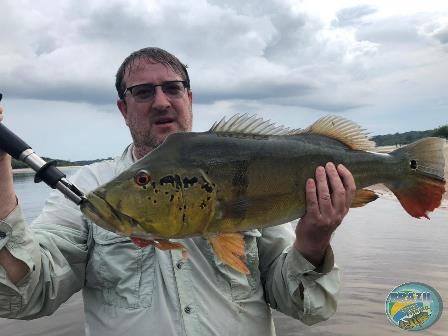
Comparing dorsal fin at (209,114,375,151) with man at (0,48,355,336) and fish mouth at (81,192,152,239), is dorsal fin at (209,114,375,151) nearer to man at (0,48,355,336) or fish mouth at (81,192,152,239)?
man at (0,48,355,336)

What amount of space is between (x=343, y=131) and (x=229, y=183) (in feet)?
3.39

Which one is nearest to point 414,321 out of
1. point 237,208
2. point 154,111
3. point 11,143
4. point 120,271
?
point 120,271

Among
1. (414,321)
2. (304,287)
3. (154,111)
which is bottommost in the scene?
(414,321)

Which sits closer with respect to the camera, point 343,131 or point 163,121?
point 343,131

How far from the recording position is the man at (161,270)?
3.08 meters

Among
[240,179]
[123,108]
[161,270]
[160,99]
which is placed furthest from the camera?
[123,108]

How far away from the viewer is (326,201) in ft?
9.91

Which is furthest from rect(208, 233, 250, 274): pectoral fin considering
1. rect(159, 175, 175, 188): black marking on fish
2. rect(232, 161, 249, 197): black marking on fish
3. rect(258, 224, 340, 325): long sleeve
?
rect(258, 224, 340, 325): long sleeve

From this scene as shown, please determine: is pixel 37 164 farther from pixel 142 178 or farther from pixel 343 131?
pixel 343 131

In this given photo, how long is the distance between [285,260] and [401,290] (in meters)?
6.76

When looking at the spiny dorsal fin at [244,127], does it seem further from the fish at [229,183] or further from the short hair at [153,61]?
the short hair at [153,61]

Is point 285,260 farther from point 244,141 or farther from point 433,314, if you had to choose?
point 433,314

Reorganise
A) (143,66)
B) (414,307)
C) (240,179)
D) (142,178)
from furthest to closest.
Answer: (414,307) < (143,66) < (240,179) < (142,178)

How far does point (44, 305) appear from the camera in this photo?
3.40 m
